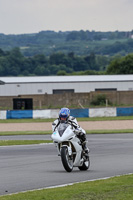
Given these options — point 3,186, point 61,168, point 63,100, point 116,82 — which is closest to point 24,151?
point 61,168

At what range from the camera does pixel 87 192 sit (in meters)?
10.9

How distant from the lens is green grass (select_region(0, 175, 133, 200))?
10339 mm

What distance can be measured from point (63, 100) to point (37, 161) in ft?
167

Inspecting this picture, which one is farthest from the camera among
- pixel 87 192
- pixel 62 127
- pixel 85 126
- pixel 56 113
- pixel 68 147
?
pixel 56 113

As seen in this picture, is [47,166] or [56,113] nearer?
[47,166]

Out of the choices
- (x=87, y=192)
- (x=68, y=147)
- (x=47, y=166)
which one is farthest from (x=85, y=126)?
(x=87, y=192)

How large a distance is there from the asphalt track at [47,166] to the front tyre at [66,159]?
0.14 meters

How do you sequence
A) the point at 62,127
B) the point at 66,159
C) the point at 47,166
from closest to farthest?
the point at 66,159 → the point at 62,127 → the point at 47,166

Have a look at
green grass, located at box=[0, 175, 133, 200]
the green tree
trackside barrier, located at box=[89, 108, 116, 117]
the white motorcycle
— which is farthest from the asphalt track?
the green tree

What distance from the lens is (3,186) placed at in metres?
12.3

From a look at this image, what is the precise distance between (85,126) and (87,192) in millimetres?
28167

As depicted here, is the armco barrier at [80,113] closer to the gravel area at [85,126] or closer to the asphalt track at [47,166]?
the gravel area at [85,126]

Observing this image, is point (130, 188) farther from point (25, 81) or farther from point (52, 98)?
point (25, 81)

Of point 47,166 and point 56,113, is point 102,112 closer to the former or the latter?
point 56,113
